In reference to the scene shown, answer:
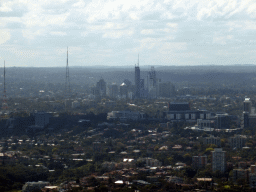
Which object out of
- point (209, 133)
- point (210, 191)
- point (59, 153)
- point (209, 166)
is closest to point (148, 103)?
point (209, 133)

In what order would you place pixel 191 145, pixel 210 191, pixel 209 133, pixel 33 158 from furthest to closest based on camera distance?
pixel 209 133, pixel 191 145, pixel 33 158, pixel 210 191

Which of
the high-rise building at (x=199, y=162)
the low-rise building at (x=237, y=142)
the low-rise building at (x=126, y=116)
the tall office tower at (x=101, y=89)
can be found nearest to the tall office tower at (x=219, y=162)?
the high-rise building at (x=199, y=162)

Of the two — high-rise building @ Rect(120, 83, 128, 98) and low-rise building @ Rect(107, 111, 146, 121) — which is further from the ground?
high-rise building @ Rect(120, 83, 128, 98)

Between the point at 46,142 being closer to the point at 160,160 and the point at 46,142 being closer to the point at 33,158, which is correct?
the point at 33,158

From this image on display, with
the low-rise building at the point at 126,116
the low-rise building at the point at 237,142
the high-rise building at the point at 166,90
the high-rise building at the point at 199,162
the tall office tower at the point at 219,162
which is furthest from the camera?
Answer: the high-rise building at the point at 166,90

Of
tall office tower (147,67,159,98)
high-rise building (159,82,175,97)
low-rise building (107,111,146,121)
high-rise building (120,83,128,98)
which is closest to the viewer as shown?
low-rise building (107,111,146,121)

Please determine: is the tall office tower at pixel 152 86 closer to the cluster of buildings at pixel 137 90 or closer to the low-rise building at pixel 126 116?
the cluster of buildings at pixel 137 90

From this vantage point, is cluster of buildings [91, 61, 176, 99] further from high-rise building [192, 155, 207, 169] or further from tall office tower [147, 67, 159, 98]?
high-rise building [192, 155, 207, 169]

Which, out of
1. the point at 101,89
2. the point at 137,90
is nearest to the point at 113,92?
the point at 101,89

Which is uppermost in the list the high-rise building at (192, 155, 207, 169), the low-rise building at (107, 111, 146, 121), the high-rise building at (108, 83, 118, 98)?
the high-rise building at (108, 83, 118, 98)

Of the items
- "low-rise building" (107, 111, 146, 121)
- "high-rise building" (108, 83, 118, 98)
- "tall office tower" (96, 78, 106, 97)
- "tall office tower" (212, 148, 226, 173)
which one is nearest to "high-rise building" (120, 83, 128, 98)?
"high-rise building" (108, 83, 118, 98)

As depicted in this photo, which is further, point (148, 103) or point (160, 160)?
point (148, 103)
